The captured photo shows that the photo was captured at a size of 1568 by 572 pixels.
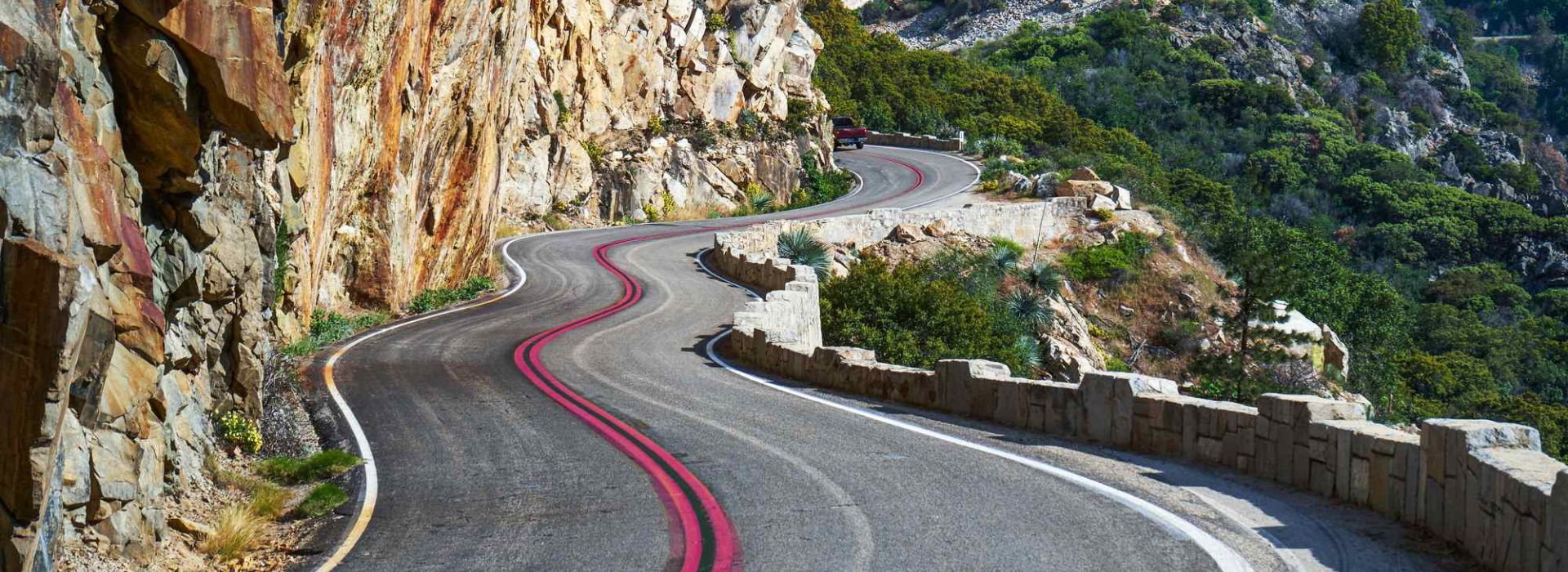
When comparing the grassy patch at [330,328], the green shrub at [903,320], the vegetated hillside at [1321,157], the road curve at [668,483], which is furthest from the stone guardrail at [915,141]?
the road curve at [668,483]

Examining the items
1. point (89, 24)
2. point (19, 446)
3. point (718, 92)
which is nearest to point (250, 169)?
point (89, 24)

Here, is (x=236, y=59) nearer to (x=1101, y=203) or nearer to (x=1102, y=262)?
(x=1102, y=262)

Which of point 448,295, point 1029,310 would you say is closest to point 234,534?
point 448,295

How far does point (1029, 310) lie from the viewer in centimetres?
A: 4428

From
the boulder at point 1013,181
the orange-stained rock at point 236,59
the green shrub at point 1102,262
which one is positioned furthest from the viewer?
the boulder at point 1013,181

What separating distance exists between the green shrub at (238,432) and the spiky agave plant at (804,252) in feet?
90.1

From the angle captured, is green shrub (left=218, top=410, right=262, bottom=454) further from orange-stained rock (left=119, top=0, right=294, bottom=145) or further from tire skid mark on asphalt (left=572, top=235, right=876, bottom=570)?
tire skid mark on asphalt (left=572, top=235, right=876, bottom=570)

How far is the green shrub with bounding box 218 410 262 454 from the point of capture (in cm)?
1432

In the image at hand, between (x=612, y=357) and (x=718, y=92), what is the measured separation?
131 ft

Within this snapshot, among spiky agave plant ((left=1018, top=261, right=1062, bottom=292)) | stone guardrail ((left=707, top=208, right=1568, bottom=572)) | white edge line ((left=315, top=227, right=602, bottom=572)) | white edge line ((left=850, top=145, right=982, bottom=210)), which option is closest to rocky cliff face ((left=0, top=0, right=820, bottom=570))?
white edge line ((left=315, top=227, right=602, bottom=572))

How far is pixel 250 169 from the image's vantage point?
14.7 metres

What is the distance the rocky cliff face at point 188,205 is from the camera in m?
8.01

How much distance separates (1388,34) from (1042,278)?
3850 inches

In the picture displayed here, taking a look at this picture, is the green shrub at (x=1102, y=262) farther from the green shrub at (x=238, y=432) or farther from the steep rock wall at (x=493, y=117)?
the green shrub at (x=238, y=432)
